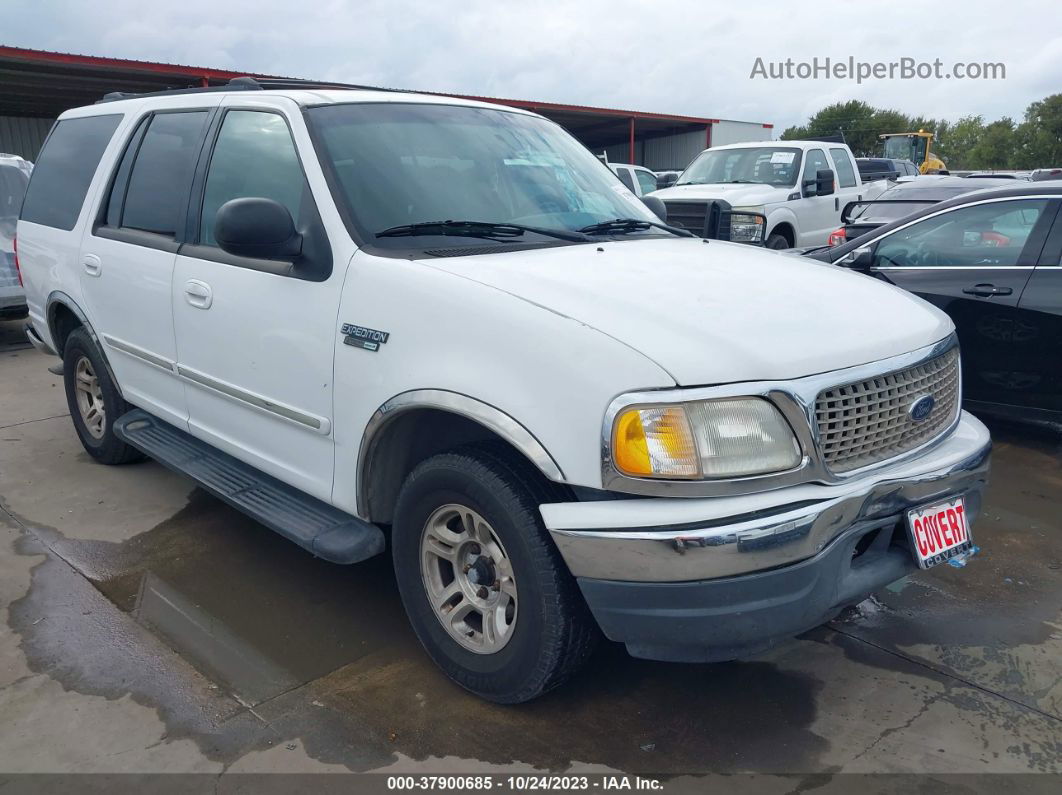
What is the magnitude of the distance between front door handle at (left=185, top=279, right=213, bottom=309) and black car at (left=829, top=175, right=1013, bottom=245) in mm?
6201

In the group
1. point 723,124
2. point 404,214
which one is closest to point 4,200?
point 404,214

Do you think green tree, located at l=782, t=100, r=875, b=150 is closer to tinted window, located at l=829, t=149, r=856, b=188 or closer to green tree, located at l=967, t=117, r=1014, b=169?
green tree, located at l=967, t=117, r=1014, b=169

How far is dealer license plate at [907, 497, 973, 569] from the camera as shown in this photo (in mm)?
2549

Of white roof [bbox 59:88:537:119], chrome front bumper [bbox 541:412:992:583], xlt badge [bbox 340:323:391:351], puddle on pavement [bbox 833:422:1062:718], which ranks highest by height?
white roof [bbox 59:88:537:119]

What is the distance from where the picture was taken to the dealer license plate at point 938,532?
100 inches

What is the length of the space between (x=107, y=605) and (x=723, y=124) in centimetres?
3473

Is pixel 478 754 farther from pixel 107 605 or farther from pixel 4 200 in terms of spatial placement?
pixel 4 200

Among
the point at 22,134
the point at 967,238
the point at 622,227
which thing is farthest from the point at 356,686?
the point at 22,134

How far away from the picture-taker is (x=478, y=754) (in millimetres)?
2580

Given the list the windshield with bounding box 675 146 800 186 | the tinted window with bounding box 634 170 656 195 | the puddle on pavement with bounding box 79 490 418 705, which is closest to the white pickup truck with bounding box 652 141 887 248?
the windshield with bounding box 675 146 800 186

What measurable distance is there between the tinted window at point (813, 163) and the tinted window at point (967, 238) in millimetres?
5273

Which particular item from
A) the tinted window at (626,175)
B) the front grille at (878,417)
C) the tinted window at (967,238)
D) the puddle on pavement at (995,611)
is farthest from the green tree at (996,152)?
the front grille at (878,417)

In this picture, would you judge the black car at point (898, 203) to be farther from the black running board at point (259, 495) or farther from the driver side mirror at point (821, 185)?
the black running board at point (259, 495)

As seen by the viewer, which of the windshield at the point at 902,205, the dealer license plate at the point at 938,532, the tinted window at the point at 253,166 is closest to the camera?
the dealer license plate at the point at 938,532
